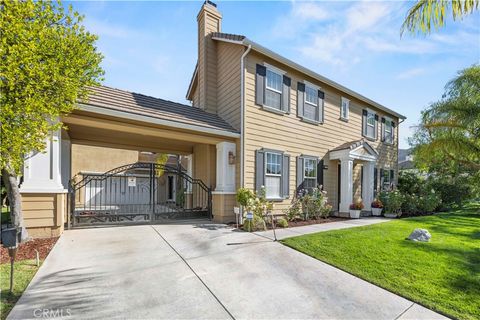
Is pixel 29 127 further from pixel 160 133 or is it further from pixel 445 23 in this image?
pixel 445 23

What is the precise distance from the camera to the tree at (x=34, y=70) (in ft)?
14.9

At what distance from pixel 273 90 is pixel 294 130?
5.99 feet

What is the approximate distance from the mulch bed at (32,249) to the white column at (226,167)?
192 inches

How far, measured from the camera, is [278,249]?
563cm

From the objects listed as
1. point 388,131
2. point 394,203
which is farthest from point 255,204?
point 388,131

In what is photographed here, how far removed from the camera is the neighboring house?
6.89 meters

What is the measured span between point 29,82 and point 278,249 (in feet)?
19.9

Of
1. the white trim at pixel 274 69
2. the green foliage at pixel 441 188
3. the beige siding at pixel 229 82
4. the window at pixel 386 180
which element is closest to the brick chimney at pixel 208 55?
the beige siding at pixel 229 82

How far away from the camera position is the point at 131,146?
35.5 feet

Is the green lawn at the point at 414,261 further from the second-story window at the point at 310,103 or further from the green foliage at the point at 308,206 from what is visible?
the second-story window at the point at 310,103

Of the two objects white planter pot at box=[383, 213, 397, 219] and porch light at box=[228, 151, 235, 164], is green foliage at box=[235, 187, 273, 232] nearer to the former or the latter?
porch light at box=[228, 151, 235, 164]

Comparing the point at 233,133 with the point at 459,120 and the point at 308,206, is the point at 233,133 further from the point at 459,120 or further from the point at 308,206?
the point at 459,120

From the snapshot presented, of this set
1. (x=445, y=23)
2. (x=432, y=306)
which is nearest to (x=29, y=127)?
(x=432, y=306)

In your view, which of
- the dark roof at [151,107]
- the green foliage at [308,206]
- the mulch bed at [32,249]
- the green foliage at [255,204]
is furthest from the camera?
the green foliage at [308,206]
